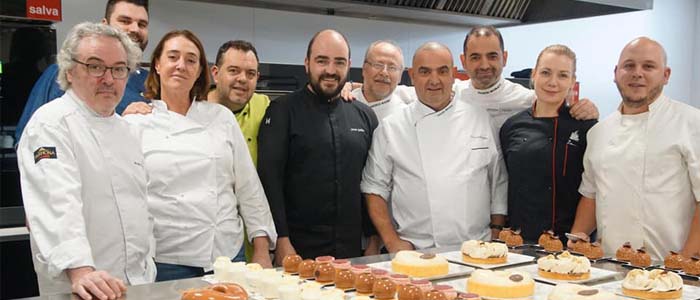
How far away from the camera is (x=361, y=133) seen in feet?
10.4

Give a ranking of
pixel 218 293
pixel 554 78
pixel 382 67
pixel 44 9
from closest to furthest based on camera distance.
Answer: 1. pixel 218 293
2. pixel 554 78
3. pixel 44 9
4. pixel 382 67

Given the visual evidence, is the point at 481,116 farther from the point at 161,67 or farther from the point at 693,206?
the point at 161,67

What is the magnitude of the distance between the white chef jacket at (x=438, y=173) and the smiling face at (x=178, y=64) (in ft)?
3.08

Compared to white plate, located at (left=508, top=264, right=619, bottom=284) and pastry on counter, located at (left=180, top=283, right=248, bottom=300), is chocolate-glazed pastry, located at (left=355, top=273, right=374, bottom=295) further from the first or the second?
white plate, located at (left=508, top=264, right=619, bottom=284)

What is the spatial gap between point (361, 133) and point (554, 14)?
3033mm

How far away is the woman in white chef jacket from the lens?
2471mm

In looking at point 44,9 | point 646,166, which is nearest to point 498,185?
point 646,166

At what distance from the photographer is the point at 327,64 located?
3100 mm

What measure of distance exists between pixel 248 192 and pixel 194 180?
0.86 feet

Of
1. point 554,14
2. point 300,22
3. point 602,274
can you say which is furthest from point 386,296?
point 554,14

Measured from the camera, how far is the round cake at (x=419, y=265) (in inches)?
87.7

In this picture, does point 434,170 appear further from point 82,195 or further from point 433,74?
point 82,195

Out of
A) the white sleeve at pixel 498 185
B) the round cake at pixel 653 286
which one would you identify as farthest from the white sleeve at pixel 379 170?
the round cake at pixel 653 286

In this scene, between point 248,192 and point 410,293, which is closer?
point 410,293
